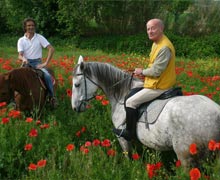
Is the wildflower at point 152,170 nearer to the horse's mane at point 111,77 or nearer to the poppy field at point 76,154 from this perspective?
the poppy field at point 76,154

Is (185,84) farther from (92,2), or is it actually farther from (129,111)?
(92,2)

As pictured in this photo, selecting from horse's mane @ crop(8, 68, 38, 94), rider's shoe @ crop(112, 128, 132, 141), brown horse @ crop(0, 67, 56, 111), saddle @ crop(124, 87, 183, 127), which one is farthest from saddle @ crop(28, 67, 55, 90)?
saddle @ crop(124, 87, 183, 127)

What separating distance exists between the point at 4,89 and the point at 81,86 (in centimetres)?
179

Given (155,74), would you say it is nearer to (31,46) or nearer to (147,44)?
(31,46)

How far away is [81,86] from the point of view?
5570 mm

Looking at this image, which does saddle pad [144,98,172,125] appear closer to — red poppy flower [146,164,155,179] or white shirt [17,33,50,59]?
red poppy flower [146,164,155,179]

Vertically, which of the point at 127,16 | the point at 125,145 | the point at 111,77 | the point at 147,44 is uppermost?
the point at 111,77

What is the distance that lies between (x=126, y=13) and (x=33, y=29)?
18.5m

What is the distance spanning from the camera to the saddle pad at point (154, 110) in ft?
16.0

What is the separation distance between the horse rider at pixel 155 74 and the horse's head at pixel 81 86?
27.2 inches

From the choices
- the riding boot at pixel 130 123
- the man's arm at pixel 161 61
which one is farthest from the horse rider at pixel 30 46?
the man's arm at pixel 161 61

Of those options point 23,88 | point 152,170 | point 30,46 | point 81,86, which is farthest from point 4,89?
point 152,170

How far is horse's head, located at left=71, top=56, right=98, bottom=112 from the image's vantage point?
5516mm

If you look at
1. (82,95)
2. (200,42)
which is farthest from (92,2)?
(82,95)
